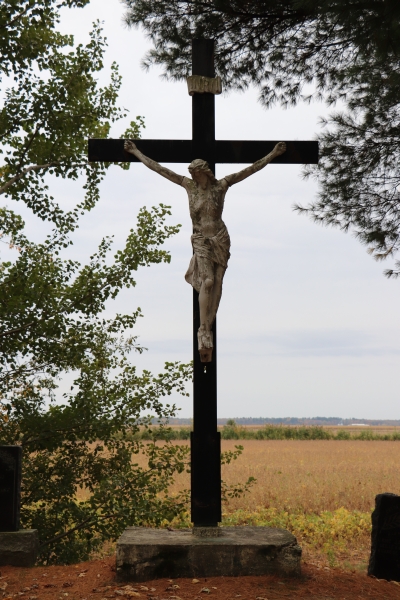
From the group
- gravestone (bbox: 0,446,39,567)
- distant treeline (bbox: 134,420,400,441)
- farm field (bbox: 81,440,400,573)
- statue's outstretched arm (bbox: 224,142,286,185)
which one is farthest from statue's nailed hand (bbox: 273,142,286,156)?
distant treeline (bbox: 134,420,400,441)

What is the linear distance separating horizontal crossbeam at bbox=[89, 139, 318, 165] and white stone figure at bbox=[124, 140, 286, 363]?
41cm

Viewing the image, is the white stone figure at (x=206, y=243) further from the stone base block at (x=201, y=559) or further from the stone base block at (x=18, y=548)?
the stone base block at (x=18, y=548)

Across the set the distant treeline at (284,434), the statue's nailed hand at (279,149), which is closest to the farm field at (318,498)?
the statue's nailed hand at (279,149)

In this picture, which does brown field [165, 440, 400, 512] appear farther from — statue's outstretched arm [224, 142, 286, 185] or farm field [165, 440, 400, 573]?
statue's outstretched arm [224, 142, 286, 185]

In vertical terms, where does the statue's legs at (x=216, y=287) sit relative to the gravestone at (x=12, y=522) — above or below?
above

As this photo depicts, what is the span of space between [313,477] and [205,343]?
13180 millimetres

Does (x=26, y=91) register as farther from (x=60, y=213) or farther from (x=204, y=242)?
(x=204, y=242)

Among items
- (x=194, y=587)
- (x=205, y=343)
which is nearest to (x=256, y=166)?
(x=205, y=343)

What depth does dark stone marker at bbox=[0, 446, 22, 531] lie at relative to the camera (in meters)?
7.20

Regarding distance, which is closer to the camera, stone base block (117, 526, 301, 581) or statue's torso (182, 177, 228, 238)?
stone base block (117, 526, 301, 581)

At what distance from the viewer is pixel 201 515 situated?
6348mm

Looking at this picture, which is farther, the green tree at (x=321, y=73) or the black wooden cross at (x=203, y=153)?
the green tree at (x=321, y=73)

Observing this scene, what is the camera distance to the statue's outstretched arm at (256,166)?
22.1 feet

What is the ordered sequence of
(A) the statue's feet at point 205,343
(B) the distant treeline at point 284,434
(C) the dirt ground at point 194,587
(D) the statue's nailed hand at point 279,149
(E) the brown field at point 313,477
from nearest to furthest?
(C) the dirt ground at point 194,587 → (A) the statue's feet at point 205,343 → (D) the statue's nailed hand at point 279,149 → (E) the brown field at point 313,477 → (B) the distant treeline at point 284,434
